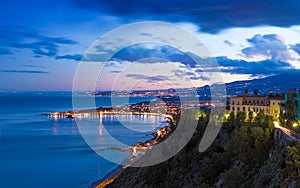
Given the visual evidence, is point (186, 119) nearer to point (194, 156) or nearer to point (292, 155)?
point (194, 156)

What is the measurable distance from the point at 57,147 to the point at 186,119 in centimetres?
2850

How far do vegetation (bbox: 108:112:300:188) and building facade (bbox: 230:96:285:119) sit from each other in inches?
242

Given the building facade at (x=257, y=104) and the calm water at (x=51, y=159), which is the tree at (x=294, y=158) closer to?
the building facade at (x=257, y=104)

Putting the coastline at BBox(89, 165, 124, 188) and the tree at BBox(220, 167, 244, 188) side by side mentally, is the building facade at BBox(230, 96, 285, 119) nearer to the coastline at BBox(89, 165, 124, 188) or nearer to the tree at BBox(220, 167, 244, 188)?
the coastline at BBox(89, 165, 124, 188)

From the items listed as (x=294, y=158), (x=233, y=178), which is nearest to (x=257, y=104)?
(x=233, y=178)

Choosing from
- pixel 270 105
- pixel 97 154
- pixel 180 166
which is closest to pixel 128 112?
pixel 97 154

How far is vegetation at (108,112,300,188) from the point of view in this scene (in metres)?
10.5

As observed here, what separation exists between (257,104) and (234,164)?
16205 millimetres

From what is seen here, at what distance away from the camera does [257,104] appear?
30.2 meters

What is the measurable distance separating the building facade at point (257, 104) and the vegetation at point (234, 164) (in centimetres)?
616

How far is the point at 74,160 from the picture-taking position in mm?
44375

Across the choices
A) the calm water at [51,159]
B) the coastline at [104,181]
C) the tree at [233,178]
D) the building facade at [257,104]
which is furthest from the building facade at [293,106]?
the calm water at [51,159]

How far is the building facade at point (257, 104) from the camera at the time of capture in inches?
1090

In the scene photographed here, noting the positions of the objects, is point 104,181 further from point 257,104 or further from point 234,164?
point 234,164
